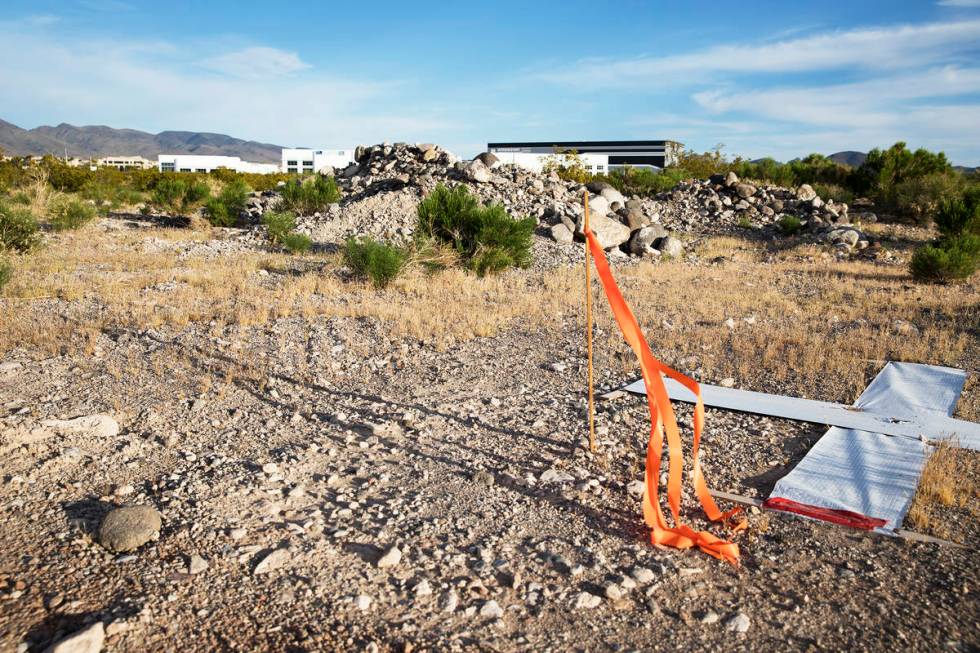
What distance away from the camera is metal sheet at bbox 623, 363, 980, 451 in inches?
Answer: 213

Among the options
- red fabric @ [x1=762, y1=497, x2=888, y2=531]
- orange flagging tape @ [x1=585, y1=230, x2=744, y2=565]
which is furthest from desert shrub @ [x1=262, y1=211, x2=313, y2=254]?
red fabric @ [x1=762, y1=497, x2=888, y2=531]

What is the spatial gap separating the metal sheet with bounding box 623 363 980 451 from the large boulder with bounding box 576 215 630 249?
9326 mm

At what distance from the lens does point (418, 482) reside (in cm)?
449

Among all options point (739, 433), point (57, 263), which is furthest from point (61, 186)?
point (739, 433)

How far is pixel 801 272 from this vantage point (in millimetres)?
13328

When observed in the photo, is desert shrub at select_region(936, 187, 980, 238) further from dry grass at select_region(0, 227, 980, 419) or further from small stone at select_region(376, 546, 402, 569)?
small stone at select_region(376, 546, 402, 569)

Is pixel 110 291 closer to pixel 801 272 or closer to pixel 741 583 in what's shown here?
pixel 741 583

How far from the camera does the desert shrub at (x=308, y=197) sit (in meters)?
19.8

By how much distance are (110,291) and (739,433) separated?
29.1 ft

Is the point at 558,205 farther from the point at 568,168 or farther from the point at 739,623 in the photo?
the point at 568,168

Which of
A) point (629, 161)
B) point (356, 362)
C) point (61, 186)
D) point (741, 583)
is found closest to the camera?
point (741, 583)

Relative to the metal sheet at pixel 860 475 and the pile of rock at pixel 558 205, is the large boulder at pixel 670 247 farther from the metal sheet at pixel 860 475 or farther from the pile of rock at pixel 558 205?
the metal sheet at pixel 860 475

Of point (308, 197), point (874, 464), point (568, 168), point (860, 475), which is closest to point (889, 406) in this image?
point (874, 464)

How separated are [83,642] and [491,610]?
1674mm
